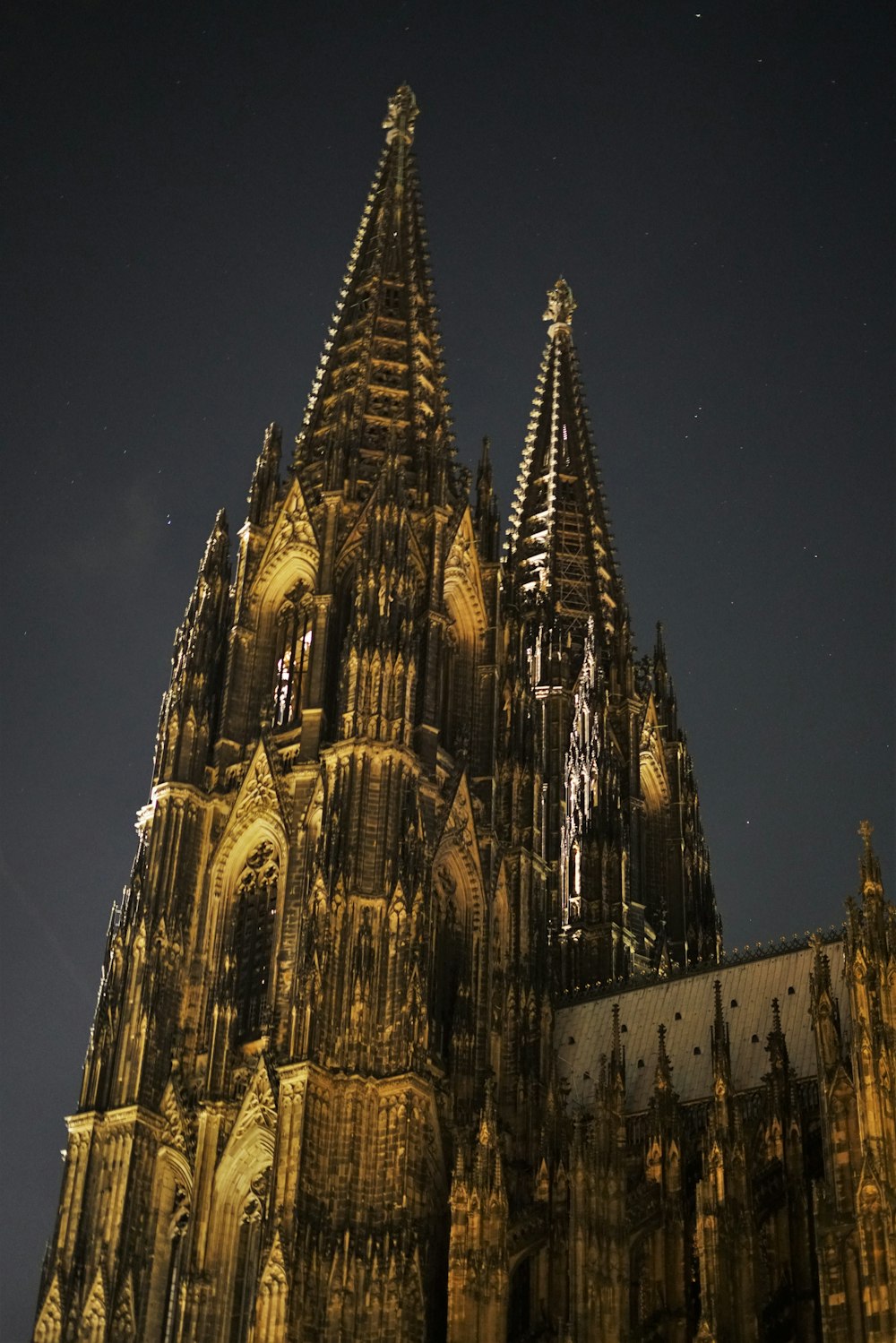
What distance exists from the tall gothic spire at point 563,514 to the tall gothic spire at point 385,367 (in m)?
7.66

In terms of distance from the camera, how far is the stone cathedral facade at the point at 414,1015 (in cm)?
4059

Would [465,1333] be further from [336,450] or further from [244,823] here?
[336,450]

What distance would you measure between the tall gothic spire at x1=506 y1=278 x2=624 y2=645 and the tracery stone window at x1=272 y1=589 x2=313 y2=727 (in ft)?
38.0

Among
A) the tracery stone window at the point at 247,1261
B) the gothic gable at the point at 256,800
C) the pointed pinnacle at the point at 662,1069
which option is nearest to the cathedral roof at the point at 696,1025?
the pointed pinnacle at the point at 662,1069

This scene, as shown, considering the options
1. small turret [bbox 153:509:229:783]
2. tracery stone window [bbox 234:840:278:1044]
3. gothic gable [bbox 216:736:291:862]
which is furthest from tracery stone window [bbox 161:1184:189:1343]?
small turret [bbox 153:509:229:783]

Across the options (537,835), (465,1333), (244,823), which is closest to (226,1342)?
(465,1333)

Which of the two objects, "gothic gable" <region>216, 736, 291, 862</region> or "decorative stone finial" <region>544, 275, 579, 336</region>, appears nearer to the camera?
"gothic gable" <region>216, 736, 291, 862</region>

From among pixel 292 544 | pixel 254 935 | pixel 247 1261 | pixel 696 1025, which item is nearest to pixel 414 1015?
pixel 254 935

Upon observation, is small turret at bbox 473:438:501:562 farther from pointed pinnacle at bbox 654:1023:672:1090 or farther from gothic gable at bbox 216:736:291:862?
pointed pinnacle at bbox 654:1023:672:1090

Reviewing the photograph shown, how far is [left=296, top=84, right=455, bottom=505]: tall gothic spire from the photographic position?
2210 inches

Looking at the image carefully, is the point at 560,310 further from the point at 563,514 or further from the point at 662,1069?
the point at 662,1069

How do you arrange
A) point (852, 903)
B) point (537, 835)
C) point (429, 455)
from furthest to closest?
point (429, 455), point (537, 835), point (852, 903)

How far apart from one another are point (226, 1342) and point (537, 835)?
16.5 m

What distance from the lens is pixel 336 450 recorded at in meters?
55.6
